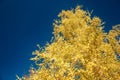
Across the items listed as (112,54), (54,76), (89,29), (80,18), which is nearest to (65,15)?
→ (80,18)

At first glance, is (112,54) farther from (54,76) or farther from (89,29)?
(54,76)

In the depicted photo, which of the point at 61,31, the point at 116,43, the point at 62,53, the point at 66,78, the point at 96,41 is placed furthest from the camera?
the point at 61,31

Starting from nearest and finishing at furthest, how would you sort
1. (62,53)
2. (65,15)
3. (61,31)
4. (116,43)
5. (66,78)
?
(66,78), (62,53), (116,43), (61,31), (65,15)

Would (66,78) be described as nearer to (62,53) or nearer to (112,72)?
(62,53)

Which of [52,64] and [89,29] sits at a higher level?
[89,29]

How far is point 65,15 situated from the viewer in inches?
496

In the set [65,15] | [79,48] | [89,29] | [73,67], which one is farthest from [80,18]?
[73,67]

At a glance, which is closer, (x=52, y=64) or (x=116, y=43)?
(x=52, y=64)

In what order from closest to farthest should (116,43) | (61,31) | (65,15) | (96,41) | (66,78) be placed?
(66,78) < (96,41) < (116,43) < (61,31) < (65,15)

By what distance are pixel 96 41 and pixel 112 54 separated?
30.5 inches

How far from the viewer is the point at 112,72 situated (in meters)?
9.77

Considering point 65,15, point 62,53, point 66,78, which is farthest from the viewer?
point 65,15

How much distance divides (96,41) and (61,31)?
6.67 feet

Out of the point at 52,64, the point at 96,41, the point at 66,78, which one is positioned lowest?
the point at 66,78
